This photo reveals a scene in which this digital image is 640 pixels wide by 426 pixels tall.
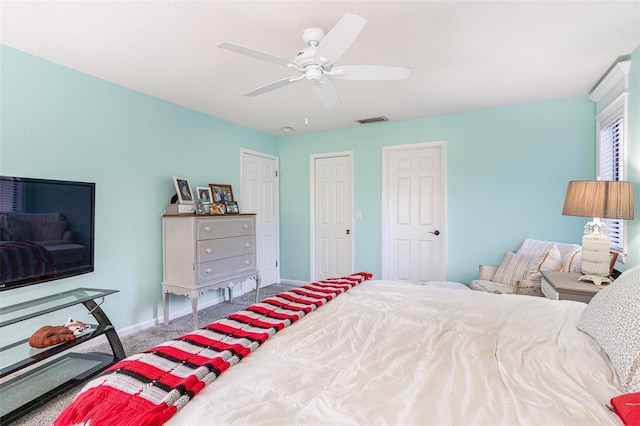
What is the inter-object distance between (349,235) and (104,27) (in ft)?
11.4

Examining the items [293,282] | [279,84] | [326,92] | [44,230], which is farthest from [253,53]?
[293,282]

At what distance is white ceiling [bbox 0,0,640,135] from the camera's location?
180cm

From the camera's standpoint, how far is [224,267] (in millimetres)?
3348

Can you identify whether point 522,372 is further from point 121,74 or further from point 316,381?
point 121,74

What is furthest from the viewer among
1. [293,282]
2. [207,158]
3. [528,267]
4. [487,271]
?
[293,282]

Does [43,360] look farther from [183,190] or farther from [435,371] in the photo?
[435,371]

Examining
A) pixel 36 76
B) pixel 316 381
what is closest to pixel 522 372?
pixel 316 381

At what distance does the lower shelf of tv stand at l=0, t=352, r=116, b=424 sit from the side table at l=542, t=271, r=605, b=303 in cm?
323

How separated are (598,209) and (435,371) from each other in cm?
202

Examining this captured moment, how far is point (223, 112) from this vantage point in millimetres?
3703

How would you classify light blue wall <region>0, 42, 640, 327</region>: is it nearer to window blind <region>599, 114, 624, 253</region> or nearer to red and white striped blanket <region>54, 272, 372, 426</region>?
window blind <region>599, 114, 624, 253</region>

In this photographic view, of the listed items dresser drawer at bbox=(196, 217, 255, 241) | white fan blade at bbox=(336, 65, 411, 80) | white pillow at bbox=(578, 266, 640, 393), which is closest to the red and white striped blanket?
white pillow at bbox=(578, 266, 640, 393)

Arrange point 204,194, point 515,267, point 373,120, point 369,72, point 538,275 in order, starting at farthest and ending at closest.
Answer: point 373,120 → point 204,194 → point 515,267 → point 538,275 → point 369,72

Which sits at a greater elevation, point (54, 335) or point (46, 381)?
point (54, 335)
